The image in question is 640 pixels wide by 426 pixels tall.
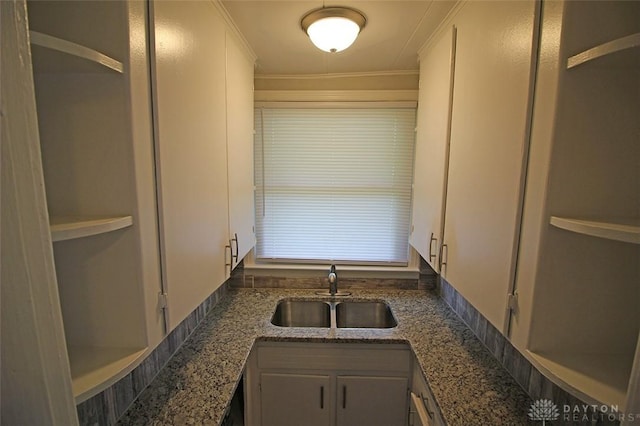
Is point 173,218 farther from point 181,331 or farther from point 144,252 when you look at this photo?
point 181,331

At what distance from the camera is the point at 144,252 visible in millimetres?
804

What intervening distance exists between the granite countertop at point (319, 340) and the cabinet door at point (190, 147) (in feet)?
1.12

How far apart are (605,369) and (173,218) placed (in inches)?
49.9

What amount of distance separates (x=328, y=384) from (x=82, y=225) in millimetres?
1446

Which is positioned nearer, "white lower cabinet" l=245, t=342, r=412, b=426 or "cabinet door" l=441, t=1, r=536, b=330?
"cabinet door" l=441, t=1, r=536, b=330

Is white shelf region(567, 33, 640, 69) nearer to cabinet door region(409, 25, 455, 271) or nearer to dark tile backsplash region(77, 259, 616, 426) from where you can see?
cabinet door region(409, 25, 455, 271)

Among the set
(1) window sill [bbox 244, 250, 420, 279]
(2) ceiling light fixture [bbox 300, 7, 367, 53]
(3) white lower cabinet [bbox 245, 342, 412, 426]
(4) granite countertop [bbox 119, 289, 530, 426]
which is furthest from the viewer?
(1) window sill [bbox 244, 250, 420, 279]

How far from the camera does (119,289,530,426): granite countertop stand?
1023mm

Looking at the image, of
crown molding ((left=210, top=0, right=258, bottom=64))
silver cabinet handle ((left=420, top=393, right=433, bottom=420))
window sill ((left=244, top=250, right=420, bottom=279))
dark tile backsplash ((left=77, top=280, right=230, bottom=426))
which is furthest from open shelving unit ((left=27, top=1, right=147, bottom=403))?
window sill ((left=244, top=250, right=420, bottom=279))

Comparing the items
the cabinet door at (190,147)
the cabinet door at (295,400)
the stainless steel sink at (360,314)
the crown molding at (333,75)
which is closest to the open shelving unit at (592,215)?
the cabinet door at (190,147)

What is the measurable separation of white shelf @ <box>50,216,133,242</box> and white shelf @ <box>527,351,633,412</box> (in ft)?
3.76

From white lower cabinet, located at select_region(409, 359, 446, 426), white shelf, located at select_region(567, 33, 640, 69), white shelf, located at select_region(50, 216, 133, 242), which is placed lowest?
white lower cabinet, located at select_region(409, 359, 446, 426)

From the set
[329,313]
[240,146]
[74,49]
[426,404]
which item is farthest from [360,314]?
[74,49]

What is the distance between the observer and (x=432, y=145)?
5.22 ft
